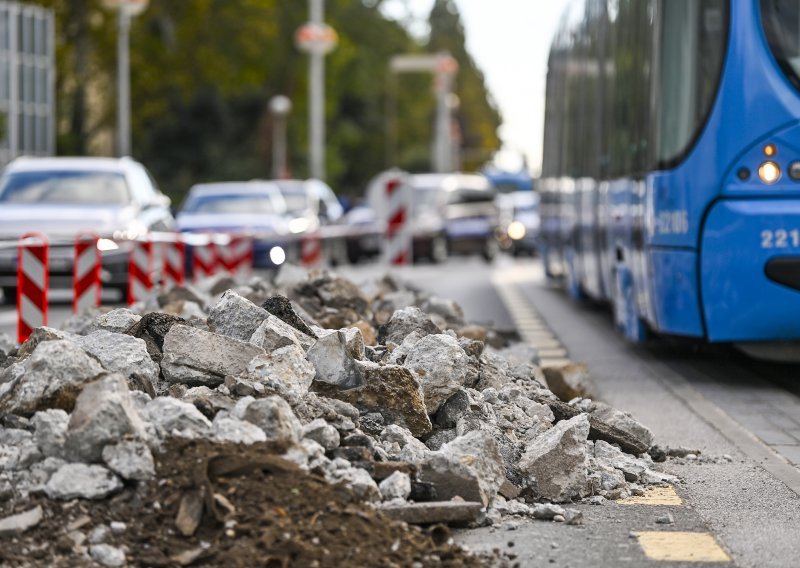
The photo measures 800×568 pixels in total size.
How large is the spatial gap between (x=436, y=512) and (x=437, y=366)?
167cm

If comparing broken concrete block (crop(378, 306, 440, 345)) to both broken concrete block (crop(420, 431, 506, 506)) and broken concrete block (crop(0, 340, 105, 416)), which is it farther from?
broken concrete block (crop(0, 340, 105, 416))

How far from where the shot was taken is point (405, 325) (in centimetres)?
948

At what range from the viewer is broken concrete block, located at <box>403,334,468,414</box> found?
7848mm

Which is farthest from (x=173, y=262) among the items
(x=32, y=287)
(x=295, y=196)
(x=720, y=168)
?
(x=295, y=196)

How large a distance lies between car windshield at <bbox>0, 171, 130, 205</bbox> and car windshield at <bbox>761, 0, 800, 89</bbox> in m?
11.9

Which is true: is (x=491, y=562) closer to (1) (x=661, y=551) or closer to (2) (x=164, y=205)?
(1) (x=661, y=551)

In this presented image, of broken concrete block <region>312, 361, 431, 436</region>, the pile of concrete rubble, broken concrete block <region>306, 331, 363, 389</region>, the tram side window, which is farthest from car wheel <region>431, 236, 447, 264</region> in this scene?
broken concrete block <region>312, 361, 431, 436</region>

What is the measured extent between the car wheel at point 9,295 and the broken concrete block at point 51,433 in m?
15.4

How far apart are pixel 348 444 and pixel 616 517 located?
1.05m

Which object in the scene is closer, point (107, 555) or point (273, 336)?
point (107, 555)

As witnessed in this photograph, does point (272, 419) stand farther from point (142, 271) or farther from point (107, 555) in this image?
point (142, 271)

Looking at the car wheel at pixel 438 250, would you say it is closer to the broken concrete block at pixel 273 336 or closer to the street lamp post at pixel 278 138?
the street lamp post at pixel 278 138

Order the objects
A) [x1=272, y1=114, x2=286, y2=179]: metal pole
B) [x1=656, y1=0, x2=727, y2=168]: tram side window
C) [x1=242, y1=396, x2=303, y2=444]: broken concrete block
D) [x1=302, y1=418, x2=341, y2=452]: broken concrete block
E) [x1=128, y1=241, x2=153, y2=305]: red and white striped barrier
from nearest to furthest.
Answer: [x1=242, y1=396, x2=303, y2=444]: broken concrete block, [x1=302, y1=418, x2=341, y2=452]: broken concrete block, [x1=656, y1=0, x2=727, y2=168]: tram side window, [x1=128, y1=241, x2=153, y2=305]: red and white striped barrier, [x1=272, y1=114, x2=286, y2=179]: metal pole

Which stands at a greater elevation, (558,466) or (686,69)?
(686,69)
